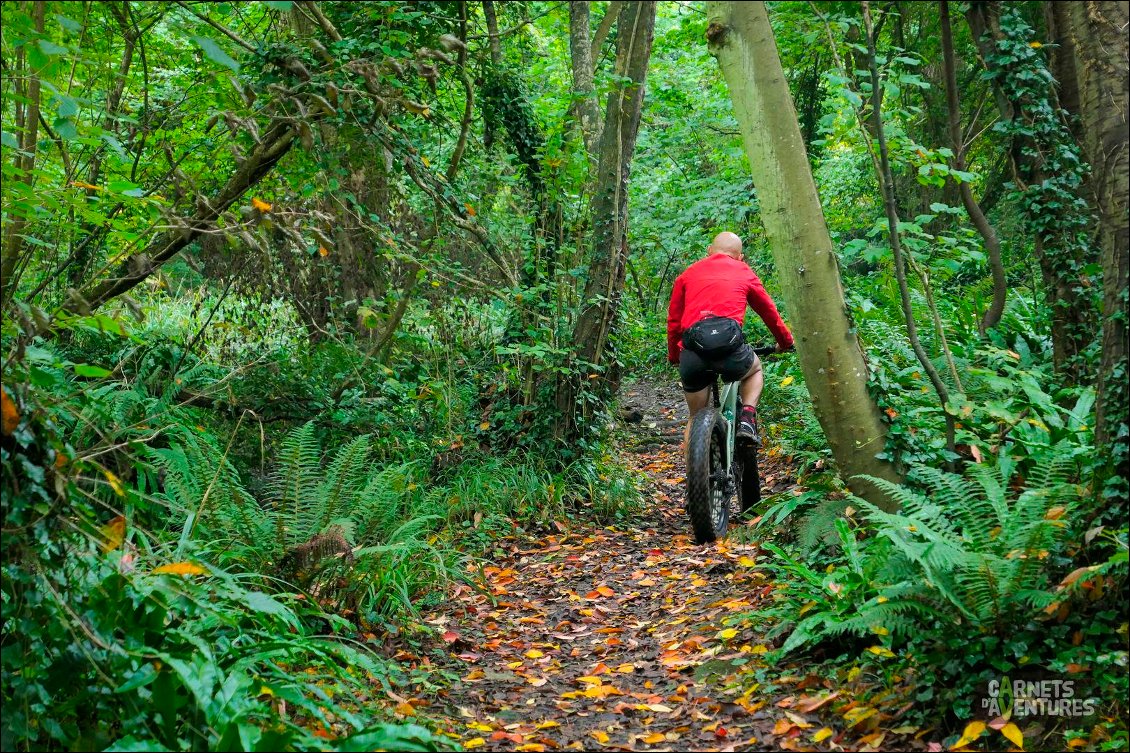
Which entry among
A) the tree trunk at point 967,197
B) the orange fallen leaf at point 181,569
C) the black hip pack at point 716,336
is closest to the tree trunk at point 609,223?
the black hip pack at point 716,336

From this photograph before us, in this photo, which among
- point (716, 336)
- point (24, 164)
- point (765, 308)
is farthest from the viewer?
point (765, 308)

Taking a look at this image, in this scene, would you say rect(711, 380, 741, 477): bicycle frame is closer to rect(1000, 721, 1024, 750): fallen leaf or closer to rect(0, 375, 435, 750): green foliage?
rect(1000, 721, 1024, 750): fallen leaf

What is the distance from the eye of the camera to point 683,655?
471 centimetres

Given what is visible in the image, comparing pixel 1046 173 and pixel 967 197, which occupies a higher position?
pixel 1046 173

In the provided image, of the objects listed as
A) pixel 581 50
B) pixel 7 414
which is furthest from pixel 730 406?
pixel 7 414

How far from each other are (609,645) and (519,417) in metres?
3.65

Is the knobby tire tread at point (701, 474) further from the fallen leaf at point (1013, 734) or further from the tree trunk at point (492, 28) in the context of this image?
the tree trunk at point (492, 28)

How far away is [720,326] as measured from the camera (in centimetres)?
662

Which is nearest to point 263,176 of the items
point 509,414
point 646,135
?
point 509,414

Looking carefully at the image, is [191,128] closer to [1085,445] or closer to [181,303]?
[181,303]

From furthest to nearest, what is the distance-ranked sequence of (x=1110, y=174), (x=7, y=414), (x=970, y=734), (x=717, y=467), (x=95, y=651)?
(x=717, y=467)
(x=1110, y=174)
(x=970, y=734)
(x=95, y=651)
(x=7, y=414)

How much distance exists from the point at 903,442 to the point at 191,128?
706 cm

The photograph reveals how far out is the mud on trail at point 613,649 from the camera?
12.5 feet

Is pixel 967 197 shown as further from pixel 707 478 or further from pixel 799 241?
pixel 707 478
